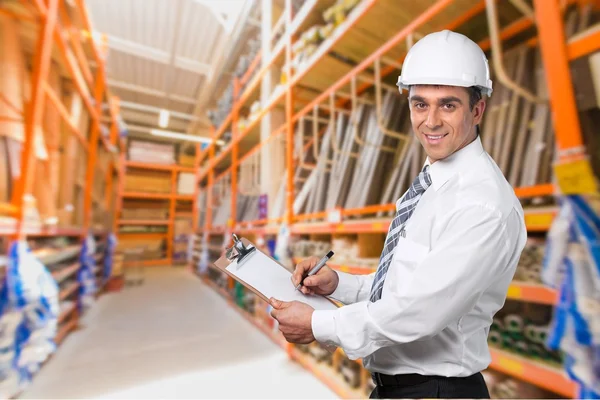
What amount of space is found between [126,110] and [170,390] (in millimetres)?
9741

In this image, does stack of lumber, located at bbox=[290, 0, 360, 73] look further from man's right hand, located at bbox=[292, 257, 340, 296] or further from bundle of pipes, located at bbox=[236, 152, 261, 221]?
man's right hand, located at bbox=[292, 257, 340, 296]

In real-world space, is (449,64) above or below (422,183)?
above

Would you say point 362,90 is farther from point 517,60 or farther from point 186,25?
point 186,25

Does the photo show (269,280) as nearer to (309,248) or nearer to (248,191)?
(309,248)

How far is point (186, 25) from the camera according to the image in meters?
5.50

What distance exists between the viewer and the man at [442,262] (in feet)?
1.75

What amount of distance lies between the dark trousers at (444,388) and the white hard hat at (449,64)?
26.6 inches

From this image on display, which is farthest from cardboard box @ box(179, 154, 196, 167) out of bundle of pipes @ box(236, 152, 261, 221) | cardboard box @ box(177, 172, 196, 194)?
bundle of pipes @ box(236, 152, 261, 221)

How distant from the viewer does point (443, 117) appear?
0.62m

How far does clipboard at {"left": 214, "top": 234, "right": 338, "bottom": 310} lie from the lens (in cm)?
74

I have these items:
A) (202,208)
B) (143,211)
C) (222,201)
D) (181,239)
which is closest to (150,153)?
(143,211)

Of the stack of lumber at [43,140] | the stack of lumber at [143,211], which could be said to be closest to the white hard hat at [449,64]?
the stack of lumber at [43,140]

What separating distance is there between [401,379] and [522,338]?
947 millimetres

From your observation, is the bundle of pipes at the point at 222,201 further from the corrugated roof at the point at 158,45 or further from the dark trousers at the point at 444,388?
the dark trousers at the point at 444,388
